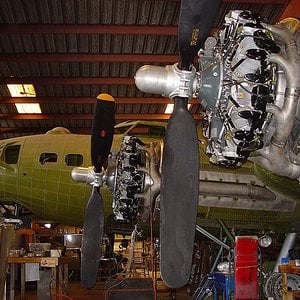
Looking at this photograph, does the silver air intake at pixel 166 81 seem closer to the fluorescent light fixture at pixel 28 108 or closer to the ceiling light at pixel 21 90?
the ceiling light at pixel 21 90

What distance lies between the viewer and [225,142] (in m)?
4.20

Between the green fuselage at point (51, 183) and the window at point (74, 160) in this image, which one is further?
the window at point (74, 160)

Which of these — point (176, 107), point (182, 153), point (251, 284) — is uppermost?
point (176, 107)

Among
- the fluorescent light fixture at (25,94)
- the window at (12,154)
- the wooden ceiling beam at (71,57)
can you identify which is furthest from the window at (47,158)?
the fluorescent light fixture at (25,94)

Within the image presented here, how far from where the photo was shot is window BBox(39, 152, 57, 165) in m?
8.68

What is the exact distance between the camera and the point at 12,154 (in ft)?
29.5

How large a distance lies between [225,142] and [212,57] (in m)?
0.69

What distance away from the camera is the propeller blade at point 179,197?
423 centimetres

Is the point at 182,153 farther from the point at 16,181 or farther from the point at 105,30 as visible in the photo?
the point at 105,30

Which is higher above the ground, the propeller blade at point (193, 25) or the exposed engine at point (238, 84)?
the propeller blade at point (193, 25)

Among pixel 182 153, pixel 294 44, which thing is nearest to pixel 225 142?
pixel 182 153

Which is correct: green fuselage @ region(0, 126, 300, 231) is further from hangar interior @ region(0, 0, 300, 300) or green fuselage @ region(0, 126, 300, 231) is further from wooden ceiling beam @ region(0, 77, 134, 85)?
wooden ceiling beam @ region(0, 77, 134, 85)

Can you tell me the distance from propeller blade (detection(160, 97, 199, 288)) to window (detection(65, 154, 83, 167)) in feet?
14.5

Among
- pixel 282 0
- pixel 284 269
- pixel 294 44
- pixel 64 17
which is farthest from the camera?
pixel 64 17
